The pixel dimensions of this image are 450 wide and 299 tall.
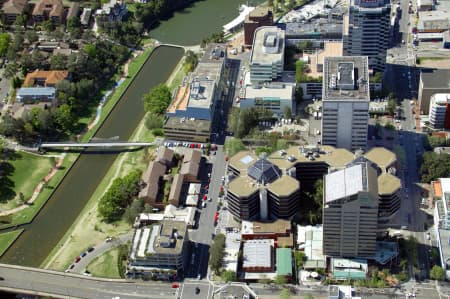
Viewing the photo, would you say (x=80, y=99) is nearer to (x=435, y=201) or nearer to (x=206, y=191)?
(x=206, y=191)

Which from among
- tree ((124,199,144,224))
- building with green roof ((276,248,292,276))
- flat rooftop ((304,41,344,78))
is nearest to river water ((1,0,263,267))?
tree ((124,199,144,224))

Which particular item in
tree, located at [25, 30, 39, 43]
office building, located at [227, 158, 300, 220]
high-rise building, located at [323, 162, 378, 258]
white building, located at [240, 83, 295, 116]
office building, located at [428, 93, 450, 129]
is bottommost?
high-rise building, located at [323, 162, 378, 258]

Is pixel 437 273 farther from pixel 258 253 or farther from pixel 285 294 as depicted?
pixel 258 253

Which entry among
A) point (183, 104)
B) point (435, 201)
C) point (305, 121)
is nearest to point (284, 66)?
point (305, 121)

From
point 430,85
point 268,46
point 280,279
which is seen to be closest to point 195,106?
point 268,46

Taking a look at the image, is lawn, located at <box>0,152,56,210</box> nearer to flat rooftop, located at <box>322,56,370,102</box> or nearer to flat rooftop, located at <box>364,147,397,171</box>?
flat rooftop, located at <box>322,56,370,102</box>

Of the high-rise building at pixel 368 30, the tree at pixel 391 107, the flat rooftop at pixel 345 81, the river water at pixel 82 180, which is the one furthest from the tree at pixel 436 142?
the river water at pixel 82 180
